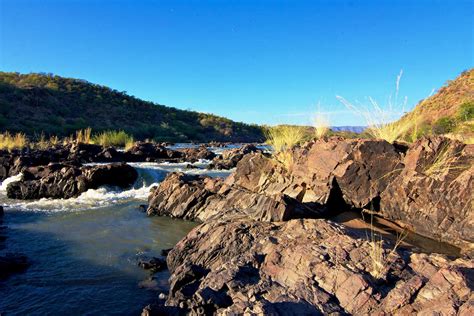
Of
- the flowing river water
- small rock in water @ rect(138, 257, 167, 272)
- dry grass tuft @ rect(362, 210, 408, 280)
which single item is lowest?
the flowing river water

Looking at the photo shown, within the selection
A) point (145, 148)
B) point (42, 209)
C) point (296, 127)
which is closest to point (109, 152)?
point (145, 148)

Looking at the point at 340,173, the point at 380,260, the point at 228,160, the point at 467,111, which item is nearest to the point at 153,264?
the point at 380,260

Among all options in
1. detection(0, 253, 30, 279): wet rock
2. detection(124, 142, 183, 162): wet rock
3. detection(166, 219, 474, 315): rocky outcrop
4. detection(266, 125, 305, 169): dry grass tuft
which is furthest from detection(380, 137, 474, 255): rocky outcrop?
detection(124, 142, 183, 162): wet rock

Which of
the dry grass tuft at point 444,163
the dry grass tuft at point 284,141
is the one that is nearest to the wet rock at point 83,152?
the dry grass tuft at point 284,141

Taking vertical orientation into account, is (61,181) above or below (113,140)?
below

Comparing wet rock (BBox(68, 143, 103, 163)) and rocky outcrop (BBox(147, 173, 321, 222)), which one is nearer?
rocky outcrop (BBox(147, 173, 321, 222))

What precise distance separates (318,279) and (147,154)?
884 inches

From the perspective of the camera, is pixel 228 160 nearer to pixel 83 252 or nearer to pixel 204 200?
pixel 204 200

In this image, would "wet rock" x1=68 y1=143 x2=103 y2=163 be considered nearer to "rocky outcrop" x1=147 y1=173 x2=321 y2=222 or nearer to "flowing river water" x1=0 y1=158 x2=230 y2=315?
"flowing river water" x1=0 y1=158 x2=230 y2=315

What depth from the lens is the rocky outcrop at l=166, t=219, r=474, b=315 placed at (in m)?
3.95

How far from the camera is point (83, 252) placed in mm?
8055

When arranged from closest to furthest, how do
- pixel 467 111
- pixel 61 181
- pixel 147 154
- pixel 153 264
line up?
1. pixel 153 264
2. pixel 61 181
3. pixel 467 111
4. pixel 147 154

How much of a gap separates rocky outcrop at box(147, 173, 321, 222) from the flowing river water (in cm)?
46

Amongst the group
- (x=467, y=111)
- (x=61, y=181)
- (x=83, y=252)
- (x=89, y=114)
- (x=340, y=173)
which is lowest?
(x=83, y=252)
